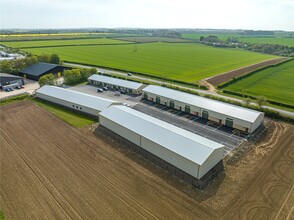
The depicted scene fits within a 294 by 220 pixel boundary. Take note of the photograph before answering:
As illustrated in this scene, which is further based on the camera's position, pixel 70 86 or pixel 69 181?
pixel 70 86

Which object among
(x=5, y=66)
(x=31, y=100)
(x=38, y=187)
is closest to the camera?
(x=38, y=187)

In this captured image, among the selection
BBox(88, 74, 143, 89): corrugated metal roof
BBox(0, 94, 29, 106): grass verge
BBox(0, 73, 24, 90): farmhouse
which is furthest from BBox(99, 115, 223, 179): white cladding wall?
BBox(0, 73, 24, 90): farmhouse

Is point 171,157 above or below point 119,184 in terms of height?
above

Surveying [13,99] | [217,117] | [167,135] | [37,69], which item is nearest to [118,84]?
[13,99]

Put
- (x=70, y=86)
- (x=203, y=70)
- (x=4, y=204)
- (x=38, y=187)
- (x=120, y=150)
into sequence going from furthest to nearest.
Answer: (x=203, y=70) < (x=70, y=86) < (x=120, y=150) < (x=38, y=187) < (x=4, y=204)

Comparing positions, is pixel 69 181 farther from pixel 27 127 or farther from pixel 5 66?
pixel 5 66

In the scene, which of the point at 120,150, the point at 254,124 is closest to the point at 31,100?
the point at 120,150

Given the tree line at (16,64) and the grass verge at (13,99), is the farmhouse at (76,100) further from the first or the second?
the tree line at (16,64)

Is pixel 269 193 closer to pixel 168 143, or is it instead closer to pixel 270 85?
pixel 168 143
